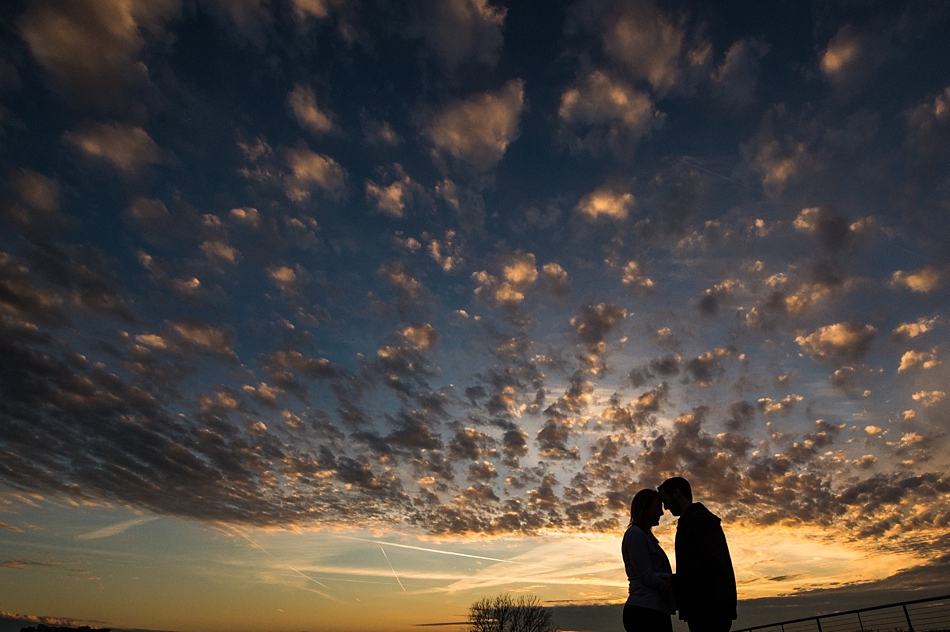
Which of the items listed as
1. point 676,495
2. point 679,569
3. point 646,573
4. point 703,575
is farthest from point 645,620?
point 676,495

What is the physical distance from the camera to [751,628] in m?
17.6

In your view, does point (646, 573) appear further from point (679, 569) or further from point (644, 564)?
point (679, 569)

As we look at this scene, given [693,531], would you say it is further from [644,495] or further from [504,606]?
[504,606]

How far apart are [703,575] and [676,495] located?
0.60 m

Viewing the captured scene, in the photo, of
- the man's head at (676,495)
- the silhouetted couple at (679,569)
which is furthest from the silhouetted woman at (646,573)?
the man's head at (676,495)

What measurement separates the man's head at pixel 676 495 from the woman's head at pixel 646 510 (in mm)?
74

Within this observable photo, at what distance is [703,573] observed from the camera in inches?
124

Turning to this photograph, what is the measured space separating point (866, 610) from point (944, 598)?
2.69 m

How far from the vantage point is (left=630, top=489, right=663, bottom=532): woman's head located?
3781 millimetres

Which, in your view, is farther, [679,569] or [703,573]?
[679,569]

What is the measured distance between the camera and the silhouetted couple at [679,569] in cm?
314

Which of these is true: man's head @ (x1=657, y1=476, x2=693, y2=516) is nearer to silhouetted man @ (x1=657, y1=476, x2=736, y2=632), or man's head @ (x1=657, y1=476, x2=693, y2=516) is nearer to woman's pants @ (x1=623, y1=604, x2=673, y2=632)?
silhouetted man @ (x1=657, y1=476, x2=736, y2=632)

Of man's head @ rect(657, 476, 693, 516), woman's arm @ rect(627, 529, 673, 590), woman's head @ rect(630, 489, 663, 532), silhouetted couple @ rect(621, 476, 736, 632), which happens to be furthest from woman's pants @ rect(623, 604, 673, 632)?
man's head @ rect(657, 476, 693, 516)

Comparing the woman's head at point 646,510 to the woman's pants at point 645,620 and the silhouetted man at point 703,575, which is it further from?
the woman's pants at point 645,620
